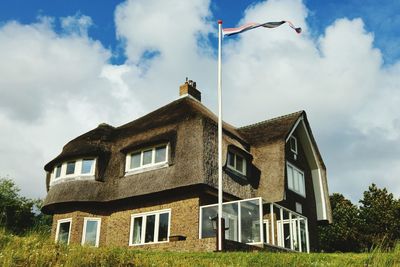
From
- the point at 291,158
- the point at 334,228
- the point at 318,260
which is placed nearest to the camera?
the point at 318,260

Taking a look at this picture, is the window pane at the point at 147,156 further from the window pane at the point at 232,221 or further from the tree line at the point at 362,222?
the tree line at the point at 362,222

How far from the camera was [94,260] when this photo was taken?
870cm

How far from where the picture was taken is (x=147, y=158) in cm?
2378

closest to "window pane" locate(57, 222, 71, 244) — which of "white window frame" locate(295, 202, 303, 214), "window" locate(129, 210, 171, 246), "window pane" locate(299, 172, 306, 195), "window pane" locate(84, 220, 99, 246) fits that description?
"window pane" locate(84, 220, 99, 246)

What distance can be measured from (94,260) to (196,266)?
229 cm

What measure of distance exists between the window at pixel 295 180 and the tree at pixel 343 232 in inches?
470

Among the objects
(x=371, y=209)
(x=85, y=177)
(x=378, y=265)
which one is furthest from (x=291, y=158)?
(x=378, y=265)

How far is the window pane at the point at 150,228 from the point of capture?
21905mm

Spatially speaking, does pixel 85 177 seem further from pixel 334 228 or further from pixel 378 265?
pixel 334 228

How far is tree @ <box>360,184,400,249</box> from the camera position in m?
35.5

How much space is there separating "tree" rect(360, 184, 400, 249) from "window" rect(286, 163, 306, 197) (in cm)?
1079

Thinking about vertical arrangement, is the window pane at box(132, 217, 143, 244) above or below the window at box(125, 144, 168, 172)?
→ below

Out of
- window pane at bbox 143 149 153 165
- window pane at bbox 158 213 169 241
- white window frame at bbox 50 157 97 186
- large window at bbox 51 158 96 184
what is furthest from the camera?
large window at bbox 51 158 96 184

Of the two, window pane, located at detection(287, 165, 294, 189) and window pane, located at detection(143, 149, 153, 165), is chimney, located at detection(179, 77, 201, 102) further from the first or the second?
window pane, located at detection(287, 165, 294, 189)
